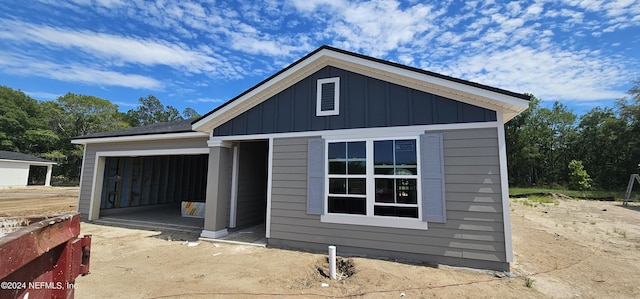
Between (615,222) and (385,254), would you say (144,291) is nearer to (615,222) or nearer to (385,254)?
(385,254)

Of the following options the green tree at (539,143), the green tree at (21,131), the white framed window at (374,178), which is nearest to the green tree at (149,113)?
the green tree at (21,131)

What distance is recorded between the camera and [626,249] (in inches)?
257

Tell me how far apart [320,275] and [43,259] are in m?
3.96

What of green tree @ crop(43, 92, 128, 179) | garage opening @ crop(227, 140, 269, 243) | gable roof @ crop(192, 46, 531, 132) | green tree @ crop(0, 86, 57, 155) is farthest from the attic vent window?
green tree @ crop(0, 86, 57, 155)

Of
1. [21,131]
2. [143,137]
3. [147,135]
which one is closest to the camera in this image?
[147,135]

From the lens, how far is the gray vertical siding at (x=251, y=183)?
847cm

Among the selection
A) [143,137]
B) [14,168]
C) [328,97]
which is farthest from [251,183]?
[14,168]

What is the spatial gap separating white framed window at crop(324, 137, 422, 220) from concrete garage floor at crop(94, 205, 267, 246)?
7.70 ft

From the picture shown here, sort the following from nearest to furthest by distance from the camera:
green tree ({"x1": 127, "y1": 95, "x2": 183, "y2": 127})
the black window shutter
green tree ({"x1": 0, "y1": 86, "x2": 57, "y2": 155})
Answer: the black window shutter → green tree ({"x1": 0, "y1": 86, "x2": 57, "y2": 155}) → green tree ({"x1": 127, "y1": 95, "x2": 183, "y2": 127})

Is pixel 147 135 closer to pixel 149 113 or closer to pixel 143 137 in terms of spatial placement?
pixel 143 137

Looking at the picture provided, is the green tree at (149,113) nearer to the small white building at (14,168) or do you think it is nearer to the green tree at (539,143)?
the small white building at (14,168)

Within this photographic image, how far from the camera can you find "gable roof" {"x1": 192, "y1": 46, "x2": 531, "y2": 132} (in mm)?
5055

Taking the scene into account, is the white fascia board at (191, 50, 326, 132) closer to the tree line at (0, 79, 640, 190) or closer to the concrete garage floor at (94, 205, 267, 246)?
the concrete garage floor at (94, 205, 267, 246)

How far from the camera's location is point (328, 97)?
6.45 m
